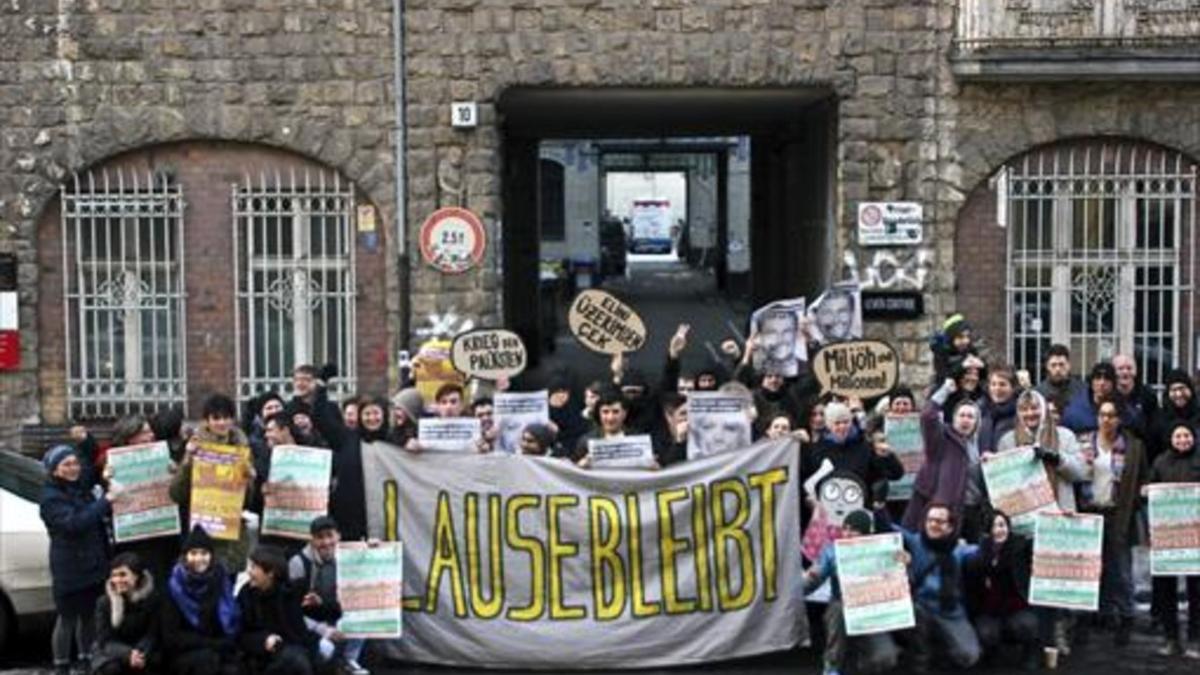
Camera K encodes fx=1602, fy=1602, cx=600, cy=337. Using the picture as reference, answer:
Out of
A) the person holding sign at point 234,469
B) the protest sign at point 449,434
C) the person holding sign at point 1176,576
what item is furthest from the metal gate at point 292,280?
the person holding sign at point 1176,576

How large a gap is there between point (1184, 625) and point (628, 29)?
312 inches

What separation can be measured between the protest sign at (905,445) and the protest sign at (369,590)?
Answer: 335cm

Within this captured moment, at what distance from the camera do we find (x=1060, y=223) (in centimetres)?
1585

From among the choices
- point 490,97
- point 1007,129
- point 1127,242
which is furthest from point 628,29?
point 1127,242

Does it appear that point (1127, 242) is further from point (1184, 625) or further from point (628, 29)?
point (1184, 625)

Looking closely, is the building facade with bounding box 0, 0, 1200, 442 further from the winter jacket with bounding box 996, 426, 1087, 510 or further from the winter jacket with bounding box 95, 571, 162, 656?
the winter jacket with bounding box 95, 571, 162, 656

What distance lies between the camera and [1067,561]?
9250 millimetres

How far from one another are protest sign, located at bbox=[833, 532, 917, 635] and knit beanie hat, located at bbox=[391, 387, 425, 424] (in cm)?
372

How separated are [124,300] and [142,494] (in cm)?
714

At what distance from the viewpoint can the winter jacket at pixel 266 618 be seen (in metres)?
8.60

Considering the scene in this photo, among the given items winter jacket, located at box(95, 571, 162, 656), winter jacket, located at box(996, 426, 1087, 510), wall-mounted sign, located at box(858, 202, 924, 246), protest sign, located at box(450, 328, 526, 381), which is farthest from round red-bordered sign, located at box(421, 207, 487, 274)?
winter jacket, located at box(95, 571, 162, 656)

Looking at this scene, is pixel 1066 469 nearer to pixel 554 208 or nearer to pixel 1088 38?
pixel 1088 38

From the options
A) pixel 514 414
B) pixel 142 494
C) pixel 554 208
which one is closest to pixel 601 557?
pixel 514 414

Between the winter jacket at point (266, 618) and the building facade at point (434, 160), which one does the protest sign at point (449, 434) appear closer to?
the winter jacket at point (266, 618)
